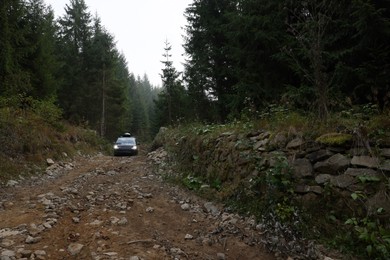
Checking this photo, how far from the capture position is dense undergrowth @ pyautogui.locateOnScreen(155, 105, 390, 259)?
4.62m

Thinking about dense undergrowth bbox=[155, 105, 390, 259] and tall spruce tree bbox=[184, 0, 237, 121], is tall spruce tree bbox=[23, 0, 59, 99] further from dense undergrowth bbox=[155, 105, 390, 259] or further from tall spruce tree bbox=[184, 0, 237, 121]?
dense undergrowth bbox=[155, 105, 390, 259]

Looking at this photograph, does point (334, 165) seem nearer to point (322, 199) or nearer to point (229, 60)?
point (322, 199)

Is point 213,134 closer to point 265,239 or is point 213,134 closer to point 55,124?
point 265,239

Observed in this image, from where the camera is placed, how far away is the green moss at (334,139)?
567cm

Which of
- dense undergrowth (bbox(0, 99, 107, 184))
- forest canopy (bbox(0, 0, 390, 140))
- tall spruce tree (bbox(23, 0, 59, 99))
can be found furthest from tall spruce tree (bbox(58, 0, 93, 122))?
dense undergrowth (bbox(0, 99, 107, 184))

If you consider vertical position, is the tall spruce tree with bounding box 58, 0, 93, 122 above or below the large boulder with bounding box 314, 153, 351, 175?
above

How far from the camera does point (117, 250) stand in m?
5.09

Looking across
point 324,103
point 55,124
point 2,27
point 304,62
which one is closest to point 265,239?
point 324,103

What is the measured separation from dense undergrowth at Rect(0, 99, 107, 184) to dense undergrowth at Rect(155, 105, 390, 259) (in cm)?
739

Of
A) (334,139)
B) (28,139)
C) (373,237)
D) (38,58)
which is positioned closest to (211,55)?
(28,139)

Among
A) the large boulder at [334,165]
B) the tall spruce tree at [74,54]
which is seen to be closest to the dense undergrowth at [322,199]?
the large boulder at [334,165]

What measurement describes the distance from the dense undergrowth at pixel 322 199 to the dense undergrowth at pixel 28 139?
7.39 meters

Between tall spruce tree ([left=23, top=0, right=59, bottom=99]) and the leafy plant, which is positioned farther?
tall spruce tree ([left=23, top=0, right=59, bottom=99])

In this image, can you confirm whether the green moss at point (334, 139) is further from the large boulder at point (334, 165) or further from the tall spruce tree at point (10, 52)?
the tall spruce tree at point (10, 52)
